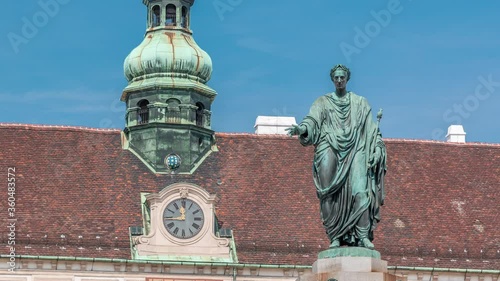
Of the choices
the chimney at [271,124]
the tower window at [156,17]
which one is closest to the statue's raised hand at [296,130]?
the tower window at [156,17]

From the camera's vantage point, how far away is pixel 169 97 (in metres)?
58.8

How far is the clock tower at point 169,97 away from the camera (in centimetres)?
5834

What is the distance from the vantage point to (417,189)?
58.6 meters

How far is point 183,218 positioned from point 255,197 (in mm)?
3168

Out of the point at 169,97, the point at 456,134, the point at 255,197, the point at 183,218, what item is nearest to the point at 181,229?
the point at 183,218

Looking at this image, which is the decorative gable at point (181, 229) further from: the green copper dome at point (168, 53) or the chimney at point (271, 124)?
the chimney at point (271, 124)

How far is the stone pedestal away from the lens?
18781 millimetres

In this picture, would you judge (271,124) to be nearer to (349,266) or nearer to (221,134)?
(221,134)

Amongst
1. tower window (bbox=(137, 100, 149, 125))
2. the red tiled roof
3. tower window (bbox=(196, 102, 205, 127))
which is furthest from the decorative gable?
tower window (bbox=(196, 102, 205, 127))

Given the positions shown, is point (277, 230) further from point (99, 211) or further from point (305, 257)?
point (99, 211)

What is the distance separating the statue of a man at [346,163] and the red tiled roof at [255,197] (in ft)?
114

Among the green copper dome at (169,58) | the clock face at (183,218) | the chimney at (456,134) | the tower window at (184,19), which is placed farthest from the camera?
the chimney at (456,134)

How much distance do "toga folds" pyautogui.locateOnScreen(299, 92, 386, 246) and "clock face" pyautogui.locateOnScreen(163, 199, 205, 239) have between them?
35.5 m

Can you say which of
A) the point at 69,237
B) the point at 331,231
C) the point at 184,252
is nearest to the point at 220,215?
the point at 184,252
